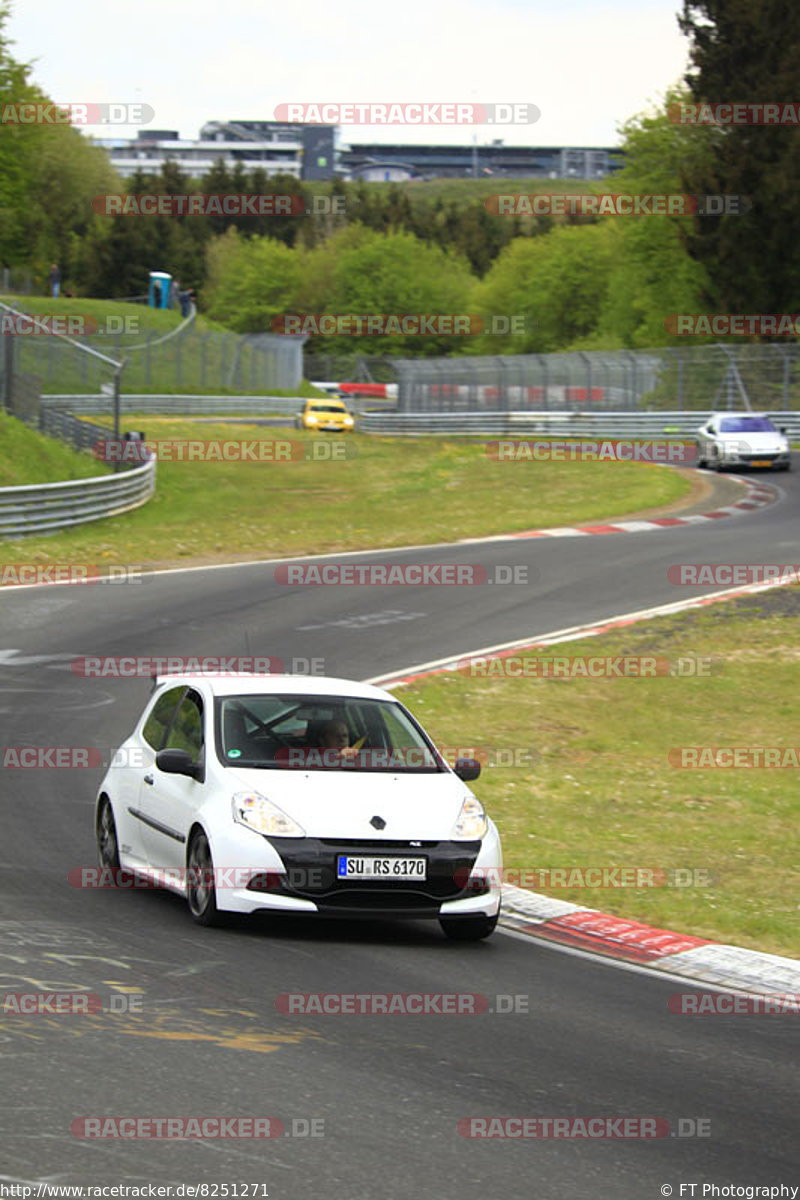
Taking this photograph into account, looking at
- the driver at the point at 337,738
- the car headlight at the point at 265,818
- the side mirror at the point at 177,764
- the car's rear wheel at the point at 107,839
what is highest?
the driver at the point at 337,738

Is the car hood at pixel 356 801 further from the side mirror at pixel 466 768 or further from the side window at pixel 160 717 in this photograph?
the side window at pixel 160 717

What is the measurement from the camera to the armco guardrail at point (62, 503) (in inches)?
1162

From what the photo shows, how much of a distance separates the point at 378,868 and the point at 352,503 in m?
30.7

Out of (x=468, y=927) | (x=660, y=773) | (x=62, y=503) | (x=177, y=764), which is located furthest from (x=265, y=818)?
(x=62, y=503)

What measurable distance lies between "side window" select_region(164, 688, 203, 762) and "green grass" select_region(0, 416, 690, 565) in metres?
18.0

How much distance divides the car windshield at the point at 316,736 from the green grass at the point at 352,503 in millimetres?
18450

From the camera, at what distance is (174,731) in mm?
10305

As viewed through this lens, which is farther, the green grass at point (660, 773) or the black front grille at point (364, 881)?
the green grass at point (660, 773)

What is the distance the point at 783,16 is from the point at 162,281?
39.1 meters

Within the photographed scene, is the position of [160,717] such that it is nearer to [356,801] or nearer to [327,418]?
[356,801]

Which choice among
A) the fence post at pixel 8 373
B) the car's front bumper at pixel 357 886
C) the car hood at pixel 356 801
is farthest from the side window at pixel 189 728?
the fence post at pixel 8 373

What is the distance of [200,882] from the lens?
29.8ft

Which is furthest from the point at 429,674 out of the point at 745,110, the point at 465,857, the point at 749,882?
the point at 745,110

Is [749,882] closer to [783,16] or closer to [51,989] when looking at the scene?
[51,989]
